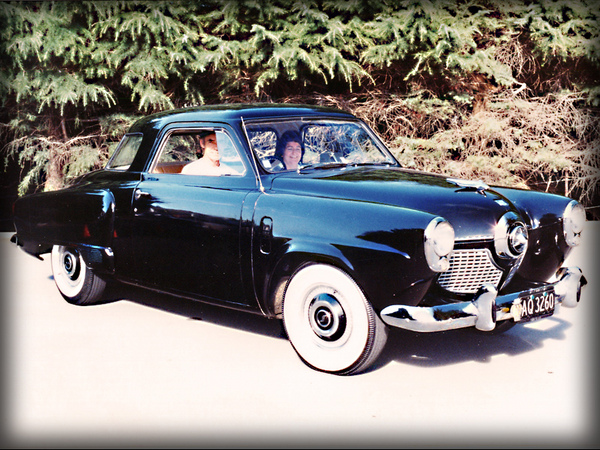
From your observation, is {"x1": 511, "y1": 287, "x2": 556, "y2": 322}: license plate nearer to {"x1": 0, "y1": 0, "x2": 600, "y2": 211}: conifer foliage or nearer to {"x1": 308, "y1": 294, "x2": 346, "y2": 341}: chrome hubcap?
{"x1": 308, "y1": 294, "x2": 346, "y2": 341}: chrome hubcap

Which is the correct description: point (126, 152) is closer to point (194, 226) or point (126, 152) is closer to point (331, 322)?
point (194, 226)

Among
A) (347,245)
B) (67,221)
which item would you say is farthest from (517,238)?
(67,221)

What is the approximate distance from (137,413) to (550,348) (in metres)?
2.99

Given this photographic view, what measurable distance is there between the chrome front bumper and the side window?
67.9 inches

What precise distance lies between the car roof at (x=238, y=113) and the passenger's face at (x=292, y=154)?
0.88 feet

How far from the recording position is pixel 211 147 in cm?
594

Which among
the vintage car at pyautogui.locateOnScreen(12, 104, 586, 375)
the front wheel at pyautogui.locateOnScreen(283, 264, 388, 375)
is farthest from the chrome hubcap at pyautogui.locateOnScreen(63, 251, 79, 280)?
the front wheel at pyautogui.locateOnScreen(283, 264, 388, 375)

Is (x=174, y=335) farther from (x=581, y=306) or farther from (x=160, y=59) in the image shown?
(x=160, y=59)

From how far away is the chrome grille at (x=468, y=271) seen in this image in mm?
4527

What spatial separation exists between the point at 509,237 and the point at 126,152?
3449mm

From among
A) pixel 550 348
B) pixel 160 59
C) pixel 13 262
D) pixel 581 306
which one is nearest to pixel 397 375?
pixel 550 348

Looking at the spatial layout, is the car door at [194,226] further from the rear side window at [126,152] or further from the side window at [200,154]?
the rear side window at [126,152]

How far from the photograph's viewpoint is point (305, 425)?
3842mm

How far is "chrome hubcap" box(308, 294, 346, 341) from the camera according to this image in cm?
462
